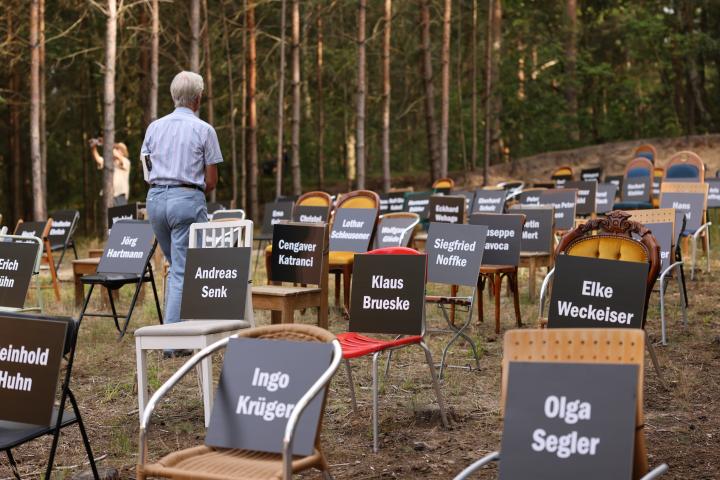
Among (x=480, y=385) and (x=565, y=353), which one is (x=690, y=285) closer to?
(x=480, y=385)

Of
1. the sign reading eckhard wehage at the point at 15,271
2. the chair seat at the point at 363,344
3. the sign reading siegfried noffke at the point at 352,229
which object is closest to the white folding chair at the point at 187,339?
the chair seat at the point at 363,344

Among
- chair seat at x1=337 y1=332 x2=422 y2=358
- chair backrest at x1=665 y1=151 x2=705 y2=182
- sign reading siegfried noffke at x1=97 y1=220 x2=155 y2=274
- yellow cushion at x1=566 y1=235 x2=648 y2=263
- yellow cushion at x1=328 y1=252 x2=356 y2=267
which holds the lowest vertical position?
chair seat at x1=337 y1=332 x2=422 y2=358

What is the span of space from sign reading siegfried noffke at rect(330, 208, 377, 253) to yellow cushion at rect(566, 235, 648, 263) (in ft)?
11.3

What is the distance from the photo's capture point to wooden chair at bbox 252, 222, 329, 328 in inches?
300

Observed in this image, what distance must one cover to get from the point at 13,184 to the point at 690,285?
72.0 ft

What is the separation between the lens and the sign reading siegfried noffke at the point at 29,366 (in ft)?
13.9

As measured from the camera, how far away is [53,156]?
116ft

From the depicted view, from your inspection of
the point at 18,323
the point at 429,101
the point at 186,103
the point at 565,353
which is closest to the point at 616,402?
the point at 565,353

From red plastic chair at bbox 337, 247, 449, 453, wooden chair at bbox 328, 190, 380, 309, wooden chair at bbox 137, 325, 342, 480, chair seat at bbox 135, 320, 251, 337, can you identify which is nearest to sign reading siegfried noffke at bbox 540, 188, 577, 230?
wooden chair at bbox 328, 190, 380, 309

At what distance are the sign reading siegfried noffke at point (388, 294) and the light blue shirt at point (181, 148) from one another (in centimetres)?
171

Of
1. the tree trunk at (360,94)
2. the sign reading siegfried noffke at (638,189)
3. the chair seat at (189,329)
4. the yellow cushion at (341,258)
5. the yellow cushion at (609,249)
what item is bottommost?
the chair seat at (189,329)

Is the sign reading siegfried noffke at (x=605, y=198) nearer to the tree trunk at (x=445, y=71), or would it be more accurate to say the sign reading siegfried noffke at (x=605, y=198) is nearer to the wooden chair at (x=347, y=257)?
the wooden chair at (x=347, y=257)

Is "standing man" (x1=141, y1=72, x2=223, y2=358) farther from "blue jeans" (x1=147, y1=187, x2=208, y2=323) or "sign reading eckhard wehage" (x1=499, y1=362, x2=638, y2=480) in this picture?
"sign reading eckhard wehage" (x1=499, y1=362, x2=638, y2=480)

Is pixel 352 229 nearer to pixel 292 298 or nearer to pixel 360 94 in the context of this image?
pixel 292 298
